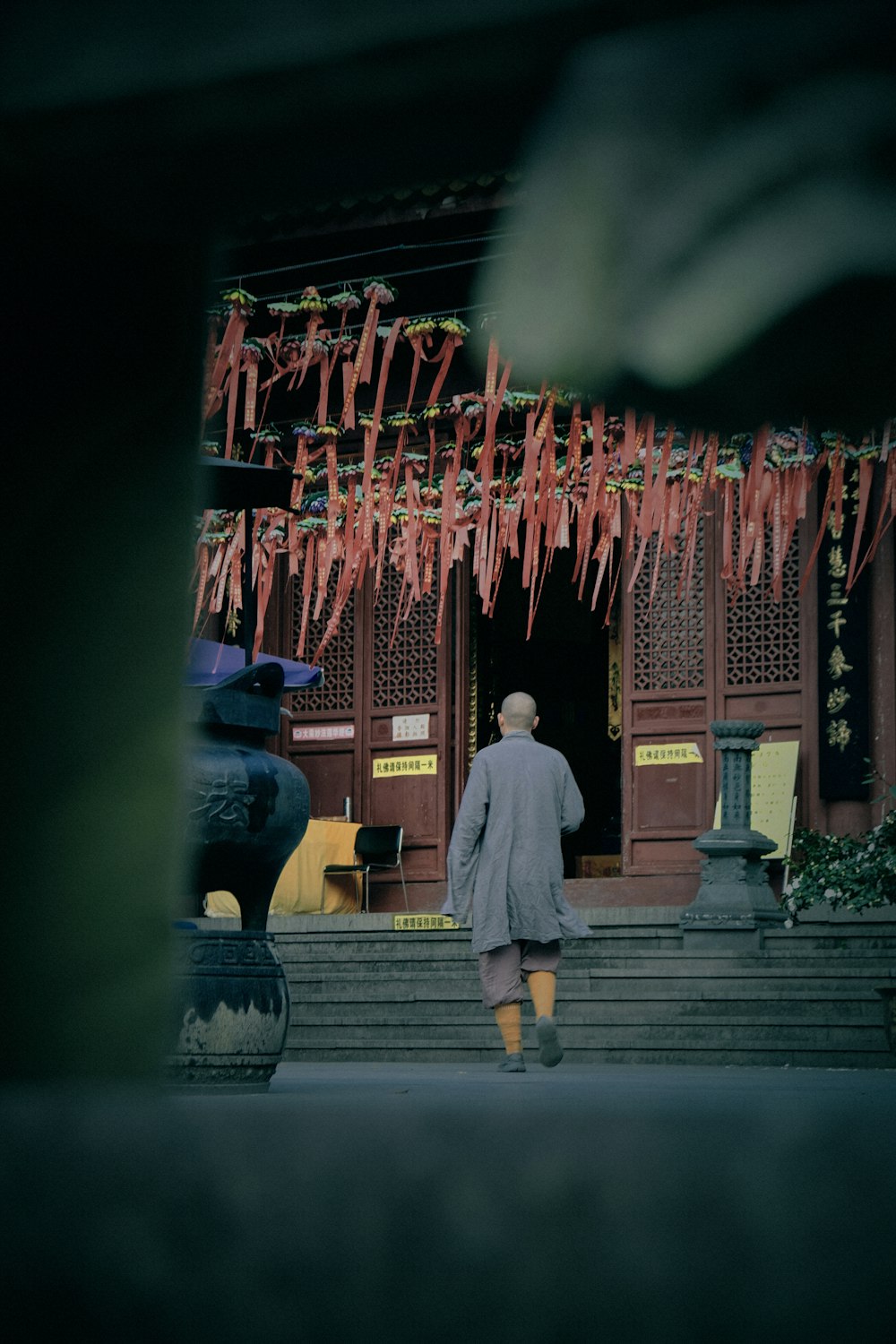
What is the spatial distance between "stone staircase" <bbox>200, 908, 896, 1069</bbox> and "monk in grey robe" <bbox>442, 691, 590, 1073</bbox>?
2.06 meters

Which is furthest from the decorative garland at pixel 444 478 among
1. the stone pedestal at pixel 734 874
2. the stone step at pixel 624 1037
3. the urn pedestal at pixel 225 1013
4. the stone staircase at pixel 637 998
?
the urn pedestal at pixel 225 1013

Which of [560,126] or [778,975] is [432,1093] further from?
[778,975]

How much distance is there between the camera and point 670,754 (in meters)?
12.4

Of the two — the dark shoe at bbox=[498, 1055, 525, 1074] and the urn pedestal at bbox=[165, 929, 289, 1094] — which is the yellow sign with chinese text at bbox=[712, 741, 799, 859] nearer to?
the dark shoe at bbox=[498, 1055, 525, 1074]

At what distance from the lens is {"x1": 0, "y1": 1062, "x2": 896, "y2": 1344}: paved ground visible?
33.0 inches

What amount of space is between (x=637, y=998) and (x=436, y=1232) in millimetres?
8350

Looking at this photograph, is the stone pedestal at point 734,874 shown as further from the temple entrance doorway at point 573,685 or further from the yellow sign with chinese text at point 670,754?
the temple entrance doorway at point 573,685

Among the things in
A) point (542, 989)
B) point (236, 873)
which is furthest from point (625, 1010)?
point (236, 873)

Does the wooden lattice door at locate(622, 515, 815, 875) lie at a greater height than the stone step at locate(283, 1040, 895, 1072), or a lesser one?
greater

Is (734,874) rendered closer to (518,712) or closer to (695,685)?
(695,685)

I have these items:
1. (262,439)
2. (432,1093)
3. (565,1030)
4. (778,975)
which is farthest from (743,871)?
(432,1093)

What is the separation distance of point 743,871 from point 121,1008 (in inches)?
330

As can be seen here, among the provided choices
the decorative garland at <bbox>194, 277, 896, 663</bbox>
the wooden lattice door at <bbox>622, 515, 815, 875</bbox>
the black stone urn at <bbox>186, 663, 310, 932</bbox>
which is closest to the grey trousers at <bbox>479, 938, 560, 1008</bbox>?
the black stone urn at <bbox>186, 663, 310, 932</bbox>

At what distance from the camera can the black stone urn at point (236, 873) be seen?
4469 mm
